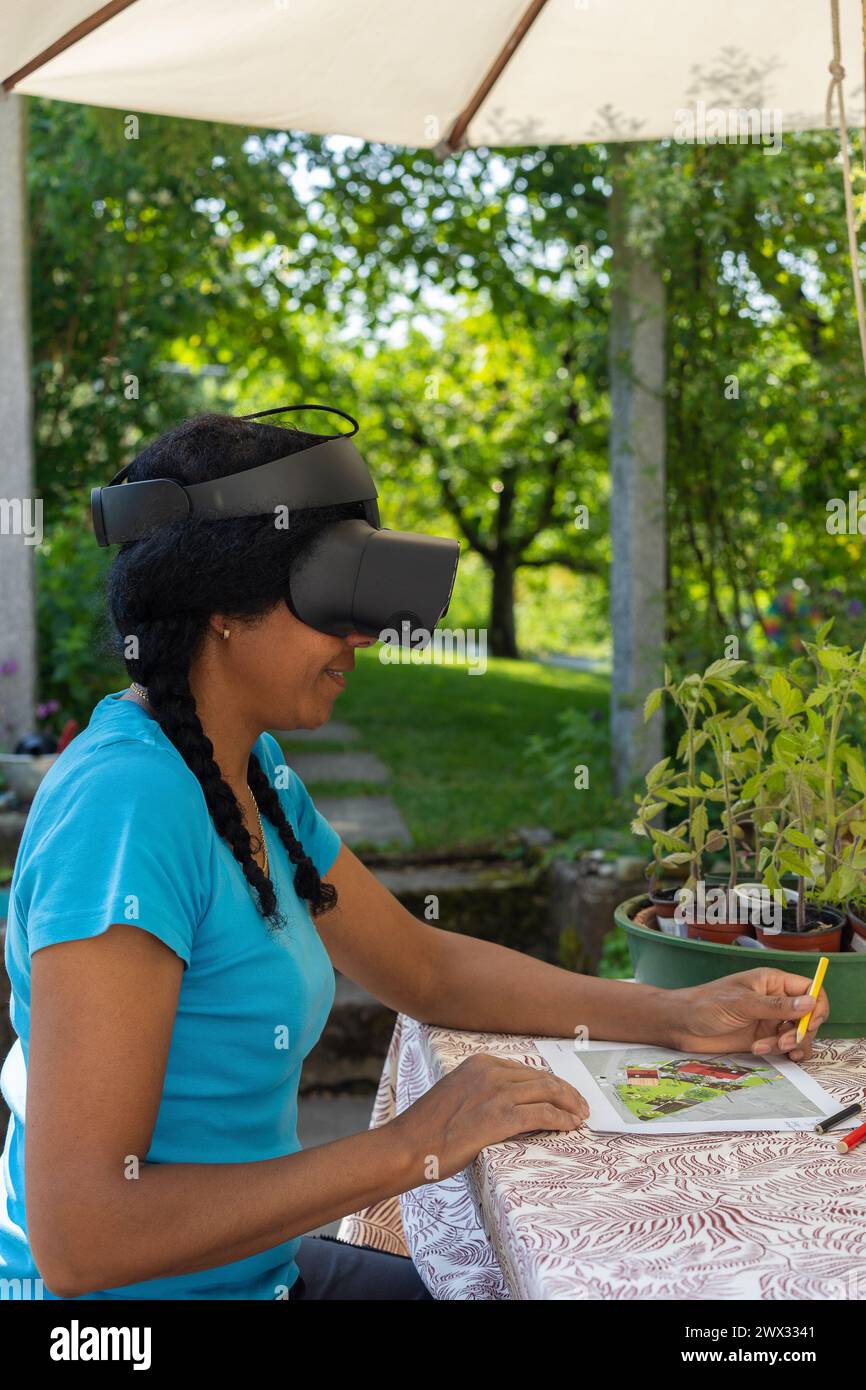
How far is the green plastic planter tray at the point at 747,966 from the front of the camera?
1.74m

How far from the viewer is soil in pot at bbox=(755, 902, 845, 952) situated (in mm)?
1774

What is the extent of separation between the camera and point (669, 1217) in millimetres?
1237

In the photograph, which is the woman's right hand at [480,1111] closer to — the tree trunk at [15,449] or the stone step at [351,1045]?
the stone step at [351,1045]

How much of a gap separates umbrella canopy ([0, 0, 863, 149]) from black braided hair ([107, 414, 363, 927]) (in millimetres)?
1243

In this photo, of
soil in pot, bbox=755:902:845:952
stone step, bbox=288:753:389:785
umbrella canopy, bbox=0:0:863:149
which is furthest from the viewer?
stone step, bbox=288:753:389:785

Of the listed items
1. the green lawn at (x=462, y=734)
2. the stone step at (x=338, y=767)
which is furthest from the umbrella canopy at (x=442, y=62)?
the stone step at (x=338, y=767)

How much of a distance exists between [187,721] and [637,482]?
3666mm

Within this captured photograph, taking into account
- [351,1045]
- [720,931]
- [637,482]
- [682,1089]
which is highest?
[637,482]

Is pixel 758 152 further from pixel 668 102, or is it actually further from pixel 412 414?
pixel 412 414

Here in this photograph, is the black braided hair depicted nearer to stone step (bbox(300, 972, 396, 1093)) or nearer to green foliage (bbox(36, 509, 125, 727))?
stone step (bbox(300, 972, 396, 1093))

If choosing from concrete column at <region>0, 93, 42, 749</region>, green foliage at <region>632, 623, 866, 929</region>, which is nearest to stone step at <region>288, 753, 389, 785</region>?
concrete column at <region>0, 93, 42, 749</region>

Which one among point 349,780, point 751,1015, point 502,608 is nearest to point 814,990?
point 751,1015

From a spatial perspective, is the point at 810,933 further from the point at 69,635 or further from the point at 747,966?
the point at 69,635

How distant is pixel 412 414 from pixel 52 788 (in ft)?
40.1
